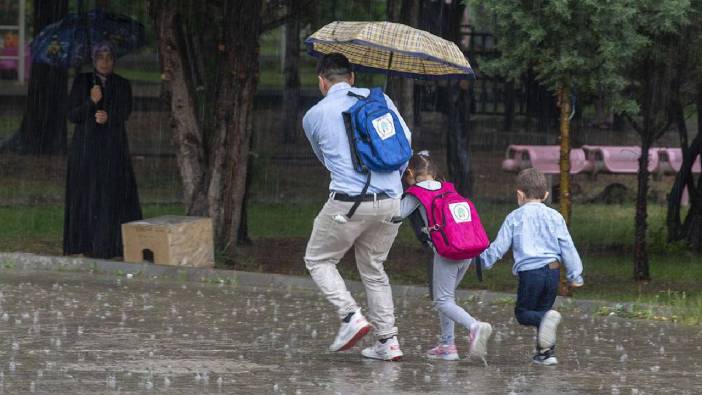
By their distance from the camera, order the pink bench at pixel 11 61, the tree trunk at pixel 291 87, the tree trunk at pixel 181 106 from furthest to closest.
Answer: the pink bench at pixel 11 61 < the tree trunk at pixel 291 87 < the tree trunk at pixel 181 106

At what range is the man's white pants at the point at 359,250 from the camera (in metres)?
7.94

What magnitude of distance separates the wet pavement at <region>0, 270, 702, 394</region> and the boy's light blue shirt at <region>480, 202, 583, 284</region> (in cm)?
61

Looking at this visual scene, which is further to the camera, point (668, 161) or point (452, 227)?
point (668, 161)

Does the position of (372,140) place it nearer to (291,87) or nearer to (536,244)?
(536,244)

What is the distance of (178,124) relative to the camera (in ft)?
46.1

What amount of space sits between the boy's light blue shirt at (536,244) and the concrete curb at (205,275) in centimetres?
281

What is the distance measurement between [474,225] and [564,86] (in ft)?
13.1

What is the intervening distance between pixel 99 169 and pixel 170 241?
1371mm

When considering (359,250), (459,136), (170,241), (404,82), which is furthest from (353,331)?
(459,136)

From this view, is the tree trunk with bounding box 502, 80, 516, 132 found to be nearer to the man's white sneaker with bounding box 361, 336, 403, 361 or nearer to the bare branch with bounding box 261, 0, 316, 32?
the bare branch with bounding box 261, 0, 316, 32

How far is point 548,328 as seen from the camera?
7.98 meters

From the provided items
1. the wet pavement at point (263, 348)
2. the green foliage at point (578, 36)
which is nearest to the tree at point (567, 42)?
the green foliage at point (578, 36)

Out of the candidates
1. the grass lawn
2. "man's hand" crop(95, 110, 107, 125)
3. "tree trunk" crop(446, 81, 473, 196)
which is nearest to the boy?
the grass lawn

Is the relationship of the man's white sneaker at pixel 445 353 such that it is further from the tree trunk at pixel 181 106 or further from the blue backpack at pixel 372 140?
the tree trunk at pixel 181 106
